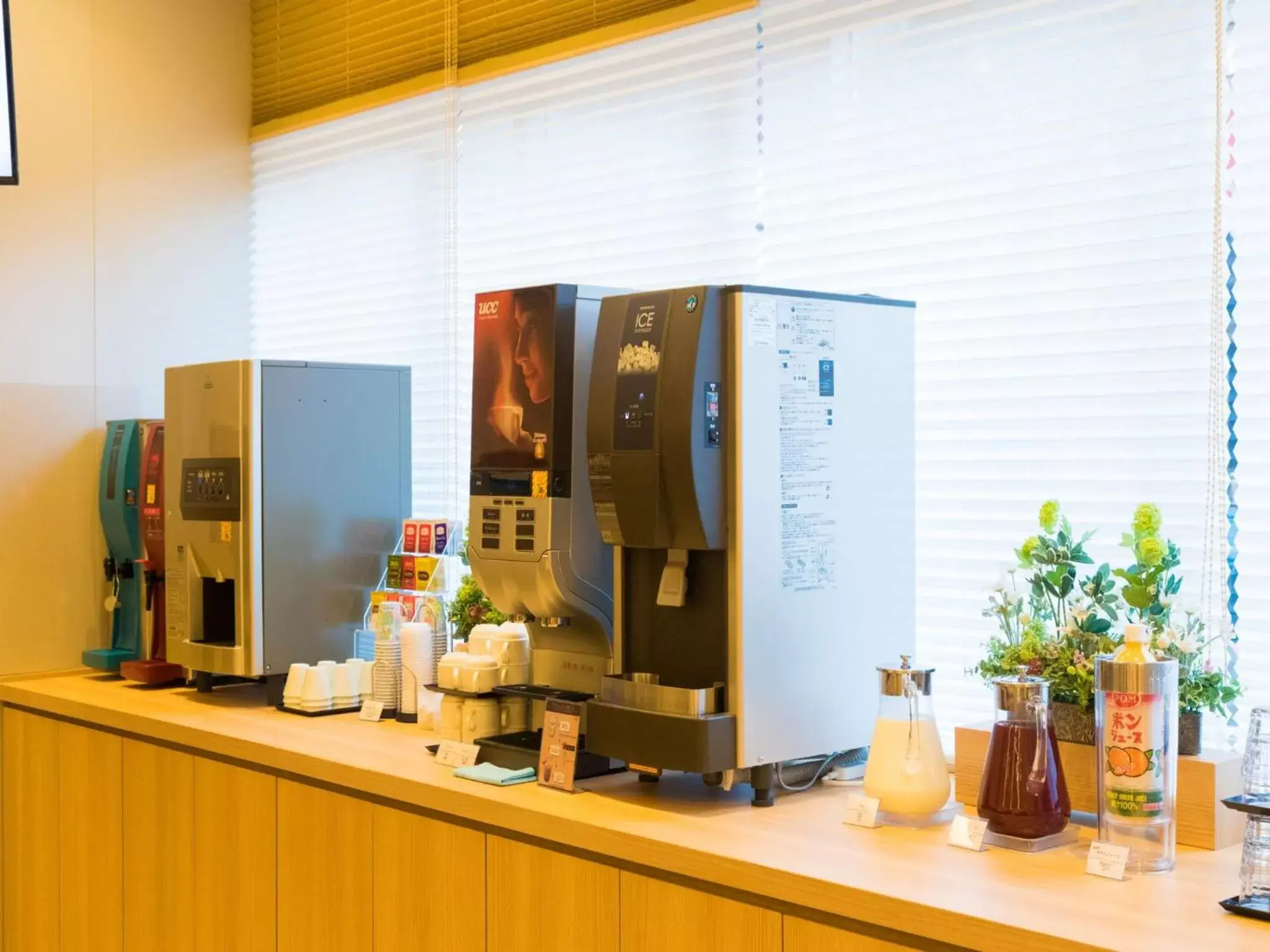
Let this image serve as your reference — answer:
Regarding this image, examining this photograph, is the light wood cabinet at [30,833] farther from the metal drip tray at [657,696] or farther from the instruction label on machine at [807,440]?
the instruction label on machine at [807,440]

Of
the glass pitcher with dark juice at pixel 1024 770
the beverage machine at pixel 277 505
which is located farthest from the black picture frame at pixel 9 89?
the glass pitcher with dark juice at pixel 1024 770

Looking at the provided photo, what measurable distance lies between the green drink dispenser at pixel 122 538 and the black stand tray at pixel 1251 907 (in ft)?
9.66

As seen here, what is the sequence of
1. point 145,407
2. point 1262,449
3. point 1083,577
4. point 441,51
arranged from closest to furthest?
point 1262,449 → point 1083,577 → point 441,51 → point 145,407

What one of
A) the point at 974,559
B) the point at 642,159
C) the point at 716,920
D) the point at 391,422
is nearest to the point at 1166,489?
the point at 974,559

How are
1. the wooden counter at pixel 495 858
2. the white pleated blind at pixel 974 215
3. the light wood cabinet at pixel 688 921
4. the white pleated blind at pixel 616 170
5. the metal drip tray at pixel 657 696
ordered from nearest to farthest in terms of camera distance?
the wooden counter at pixel 495 858 → the light wood cabinet at pixel 688 921 → the metal drip tray at pixel 657 696 → the white pleated blind at pixel 974 215 → the white pleated blind at pixel 616 170

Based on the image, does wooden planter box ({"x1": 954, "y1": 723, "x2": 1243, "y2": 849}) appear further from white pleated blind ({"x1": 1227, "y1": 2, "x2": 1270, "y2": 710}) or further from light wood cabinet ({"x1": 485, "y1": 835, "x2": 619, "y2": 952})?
light wood cabinet ({"x1": 485, "y1": 835, "x2": 619, "y2": 952})

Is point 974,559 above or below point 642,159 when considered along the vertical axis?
below

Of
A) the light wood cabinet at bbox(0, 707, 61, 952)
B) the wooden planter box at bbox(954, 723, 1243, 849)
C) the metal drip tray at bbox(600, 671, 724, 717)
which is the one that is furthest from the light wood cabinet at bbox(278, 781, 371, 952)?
the wooden planter box at bbox(954, 723, 1243, 849)

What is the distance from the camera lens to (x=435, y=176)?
3.84m

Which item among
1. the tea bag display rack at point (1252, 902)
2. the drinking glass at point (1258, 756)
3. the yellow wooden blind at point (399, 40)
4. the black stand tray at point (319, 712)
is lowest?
the black stand tray at point (319, 712)

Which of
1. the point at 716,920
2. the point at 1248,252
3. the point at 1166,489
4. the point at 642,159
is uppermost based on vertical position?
the point at 642,159

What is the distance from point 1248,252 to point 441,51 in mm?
2333

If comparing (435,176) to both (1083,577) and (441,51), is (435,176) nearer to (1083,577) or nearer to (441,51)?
(441,51)

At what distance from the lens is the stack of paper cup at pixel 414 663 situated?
10.2 ft
